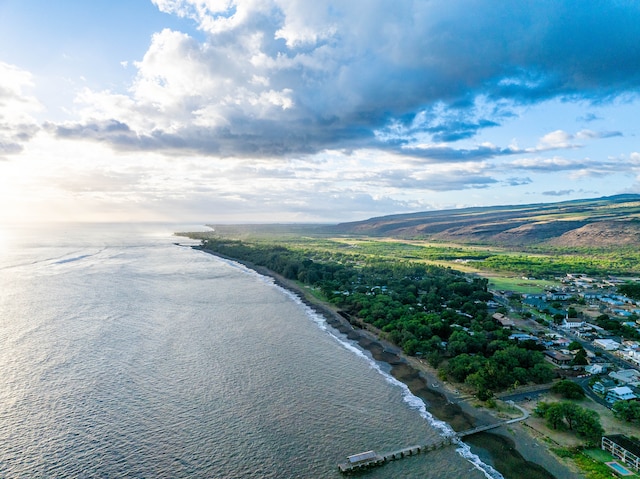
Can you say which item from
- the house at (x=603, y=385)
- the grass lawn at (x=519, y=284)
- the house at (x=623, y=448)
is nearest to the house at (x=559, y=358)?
the house at (x=603, y=385)

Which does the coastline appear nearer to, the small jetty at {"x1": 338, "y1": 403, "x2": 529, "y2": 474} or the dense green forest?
the small jetty at {"x1": 338, "y1": 403, "x2": 529, "y2": 474}

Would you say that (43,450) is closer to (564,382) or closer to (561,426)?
(561,426)

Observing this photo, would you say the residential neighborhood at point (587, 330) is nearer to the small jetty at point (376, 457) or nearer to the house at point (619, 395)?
the house at point (619, 395)

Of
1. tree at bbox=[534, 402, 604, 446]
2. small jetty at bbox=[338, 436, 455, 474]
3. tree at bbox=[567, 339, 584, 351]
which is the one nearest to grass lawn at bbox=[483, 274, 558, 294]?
tree at bbox=[567, 339, 584, 351]

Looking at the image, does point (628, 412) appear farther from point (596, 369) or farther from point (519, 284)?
point (519, 284)

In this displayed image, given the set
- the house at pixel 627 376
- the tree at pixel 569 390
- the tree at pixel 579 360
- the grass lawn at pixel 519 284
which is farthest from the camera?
the grass lawn at pixel 519 284

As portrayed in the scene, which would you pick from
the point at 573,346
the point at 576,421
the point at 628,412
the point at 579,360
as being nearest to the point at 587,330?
the point at 573,346

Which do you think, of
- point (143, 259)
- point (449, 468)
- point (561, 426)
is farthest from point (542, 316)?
point (143, 259)
